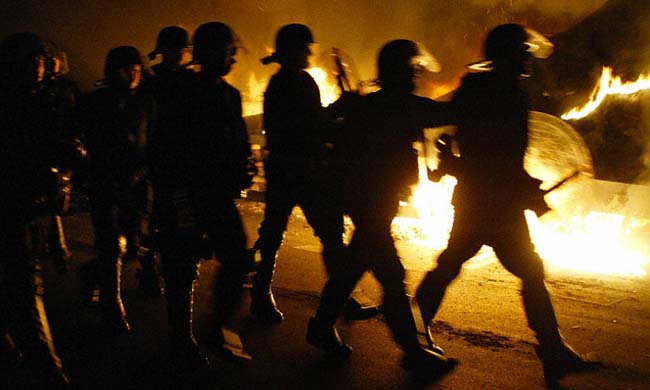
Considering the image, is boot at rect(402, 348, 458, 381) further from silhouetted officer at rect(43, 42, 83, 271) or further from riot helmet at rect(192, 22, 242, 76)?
silhouetted officer at rect(43, 42, 83, 271)

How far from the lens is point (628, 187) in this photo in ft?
27.1

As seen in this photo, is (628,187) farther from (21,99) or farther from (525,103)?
(21,99)

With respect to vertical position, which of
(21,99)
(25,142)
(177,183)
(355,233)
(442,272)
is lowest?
(442,272)

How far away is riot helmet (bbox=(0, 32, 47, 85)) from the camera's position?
2617 millimetres

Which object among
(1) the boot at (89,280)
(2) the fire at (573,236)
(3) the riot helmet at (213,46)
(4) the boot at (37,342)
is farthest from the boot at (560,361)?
(1) the boot at (89,280)

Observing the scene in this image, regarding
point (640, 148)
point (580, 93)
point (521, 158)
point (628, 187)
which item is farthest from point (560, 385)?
point (580, 93)

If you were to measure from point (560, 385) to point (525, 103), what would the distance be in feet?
6.28

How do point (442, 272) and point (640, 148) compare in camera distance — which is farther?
point (640, 148)

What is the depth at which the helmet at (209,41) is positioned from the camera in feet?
9.27

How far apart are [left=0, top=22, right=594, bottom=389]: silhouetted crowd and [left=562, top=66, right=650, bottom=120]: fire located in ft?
37.0

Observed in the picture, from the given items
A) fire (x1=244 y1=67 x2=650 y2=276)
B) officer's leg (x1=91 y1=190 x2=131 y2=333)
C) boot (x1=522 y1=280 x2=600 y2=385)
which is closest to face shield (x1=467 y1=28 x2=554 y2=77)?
fire (x1=244 y1=67 x2=650 y2=276)

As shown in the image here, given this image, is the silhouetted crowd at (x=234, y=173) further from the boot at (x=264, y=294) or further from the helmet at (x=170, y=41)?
the boot at (x=264, y=294)

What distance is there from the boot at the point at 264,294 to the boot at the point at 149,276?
44.6 inches

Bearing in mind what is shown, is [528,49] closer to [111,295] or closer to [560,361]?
[560,361]
